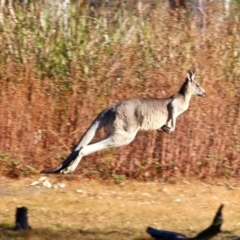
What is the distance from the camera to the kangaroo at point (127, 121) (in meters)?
10.5

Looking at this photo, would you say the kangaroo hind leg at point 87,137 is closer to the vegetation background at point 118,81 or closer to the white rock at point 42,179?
the white rock at point 42,179

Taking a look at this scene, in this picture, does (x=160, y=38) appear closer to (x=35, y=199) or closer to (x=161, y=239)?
(x=35, y=199)

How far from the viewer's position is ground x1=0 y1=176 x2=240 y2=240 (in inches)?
406

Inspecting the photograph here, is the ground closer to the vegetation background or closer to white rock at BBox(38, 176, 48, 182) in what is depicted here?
white rock at BBox(38, 176, 48, 182)

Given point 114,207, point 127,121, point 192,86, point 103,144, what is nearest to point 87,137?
point 103,144

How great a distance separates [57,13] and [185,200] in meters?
4.30

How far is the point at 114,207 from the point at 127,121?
1.55 m

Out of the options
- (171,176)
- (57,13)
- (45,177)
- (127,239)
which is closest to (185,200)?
(171,176)

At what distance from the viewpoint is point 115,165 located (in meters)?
13.5

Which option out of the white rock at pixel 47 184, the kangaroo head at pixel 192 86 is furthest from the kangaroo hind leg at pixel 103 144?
the white rock at pixel 47 184

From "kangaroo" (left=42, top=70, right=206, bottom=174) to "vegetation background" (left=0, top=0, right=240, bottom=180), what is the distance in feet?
6.17

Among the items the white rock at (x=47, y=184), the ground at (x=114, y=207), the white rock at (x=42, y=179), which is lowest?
the ground at (x=114, y=207)

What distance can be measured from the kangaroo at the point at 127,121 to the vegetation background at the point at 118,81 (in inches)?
74.0

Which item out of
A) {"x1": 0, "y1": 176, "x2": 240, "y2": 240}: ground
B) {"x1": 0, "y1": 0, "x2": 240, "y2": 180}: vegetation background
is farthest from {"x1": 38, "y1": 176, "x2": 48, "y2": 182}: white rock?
{"x1": 0, "y1": 0, "x2": 240, "y2": 180}: vegetation background
